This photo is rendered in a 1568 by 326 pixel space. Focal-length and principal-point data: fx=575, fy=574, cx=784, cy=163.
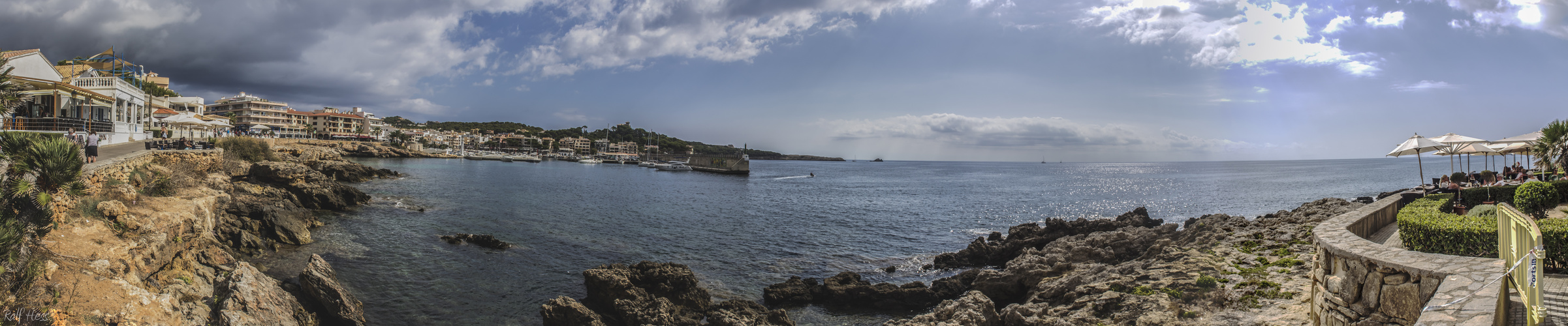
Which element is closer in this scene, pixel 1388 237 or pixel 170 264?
pixel 1388 237

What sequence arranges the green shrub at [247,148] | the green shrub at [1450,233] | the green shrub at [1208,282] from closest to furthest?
the green shrub at [1450,233] → the green shrub at [1208,282] → the green shrub at [247,148]

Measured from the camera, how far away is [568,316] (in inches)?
456

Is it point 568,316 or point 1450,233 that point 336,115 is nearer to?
point 568,316

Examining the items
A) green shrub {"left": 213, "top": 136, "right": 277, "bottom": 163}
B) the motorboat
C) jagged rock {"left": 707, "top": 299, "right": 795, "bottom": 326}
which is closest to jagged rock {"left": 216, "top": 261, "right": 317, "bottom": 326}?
jagged rock {"left": 707, "top": 299, "right": 795, "bottom": 326}

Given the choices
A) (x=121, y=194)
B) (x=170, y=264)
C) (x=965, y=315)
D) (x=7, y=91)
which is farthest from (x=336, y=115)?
(x=965, y=315)

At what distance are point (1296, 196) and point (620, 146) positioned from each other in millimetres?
144106

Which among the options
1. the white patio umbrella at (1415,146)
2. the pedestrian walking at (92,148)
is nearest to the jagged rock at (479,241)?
the pedestrian walking at (92,148)

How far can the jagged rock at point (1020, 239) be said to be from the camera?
67.0 ft

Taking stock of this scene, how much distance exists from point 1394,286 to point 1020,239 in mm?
17534

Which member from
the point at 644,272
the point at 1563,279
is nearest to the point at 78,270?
the point at 644,272

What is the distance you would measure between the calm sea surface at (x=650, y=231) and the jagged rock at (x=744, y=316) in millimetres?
1280

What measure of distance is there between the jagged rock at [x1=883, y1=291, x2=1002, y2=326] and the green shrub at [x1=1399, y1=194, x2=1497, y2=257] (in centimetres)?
578

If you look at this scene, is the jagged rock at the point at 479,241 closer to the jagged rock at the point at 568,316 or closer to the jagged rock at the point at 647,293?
the jagged rock at the point at 647,293

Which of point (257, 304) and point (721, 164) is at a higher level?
point (721, 164)
